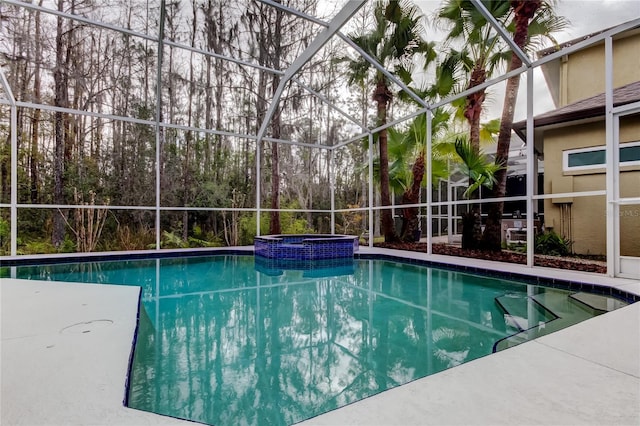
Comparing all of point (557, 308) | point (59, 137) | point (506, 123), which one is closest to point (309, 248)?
point (557, 308)

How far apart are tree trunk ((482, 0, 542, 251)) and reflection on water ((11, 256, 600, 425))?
1882 mm

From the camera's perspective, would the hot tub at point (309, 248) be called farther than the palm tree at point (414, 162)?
No

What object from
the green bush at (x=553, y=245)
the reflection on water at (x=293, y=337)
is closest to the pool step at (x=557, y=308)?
the reflection on water at (x=293, y=337)

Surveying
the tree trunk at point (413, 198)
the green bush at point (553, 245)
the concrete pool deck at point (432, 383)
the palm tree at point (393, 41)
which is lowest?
the concrete pool deck at point (432, 383)

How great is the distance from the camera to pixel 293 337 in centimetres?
292

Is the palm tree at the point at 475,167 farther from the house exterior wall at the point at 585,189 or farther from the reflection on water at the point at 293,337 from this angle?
the reflection on water at the point at 293,337

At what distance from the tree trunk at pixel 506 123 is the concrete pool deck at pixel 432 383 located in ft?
14.1

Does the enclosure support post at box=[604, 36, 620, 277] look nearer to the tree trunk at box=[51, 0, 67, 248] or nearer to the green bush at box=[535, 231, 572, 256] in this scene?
the green bush at box=[535, 231, 572, 256]

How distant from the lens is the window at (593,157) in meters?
5.93

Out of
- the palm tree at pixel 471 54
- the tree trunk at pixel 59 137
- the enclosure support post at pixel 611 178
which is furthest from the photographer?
the tree trunk at pixel 59 137

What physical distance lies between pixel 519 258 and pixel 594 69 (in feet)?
16.3

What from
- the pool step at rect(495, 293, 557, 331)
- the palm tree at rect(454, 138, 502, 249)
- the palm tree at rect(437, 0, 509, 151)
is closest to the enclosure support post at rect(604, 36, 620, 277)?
the pool step at rect(495, 293, 557, 331)

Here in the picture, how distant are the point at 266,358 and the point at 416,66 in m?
7.99

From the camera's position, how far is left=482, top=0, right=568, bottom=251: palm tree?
5961 mm
